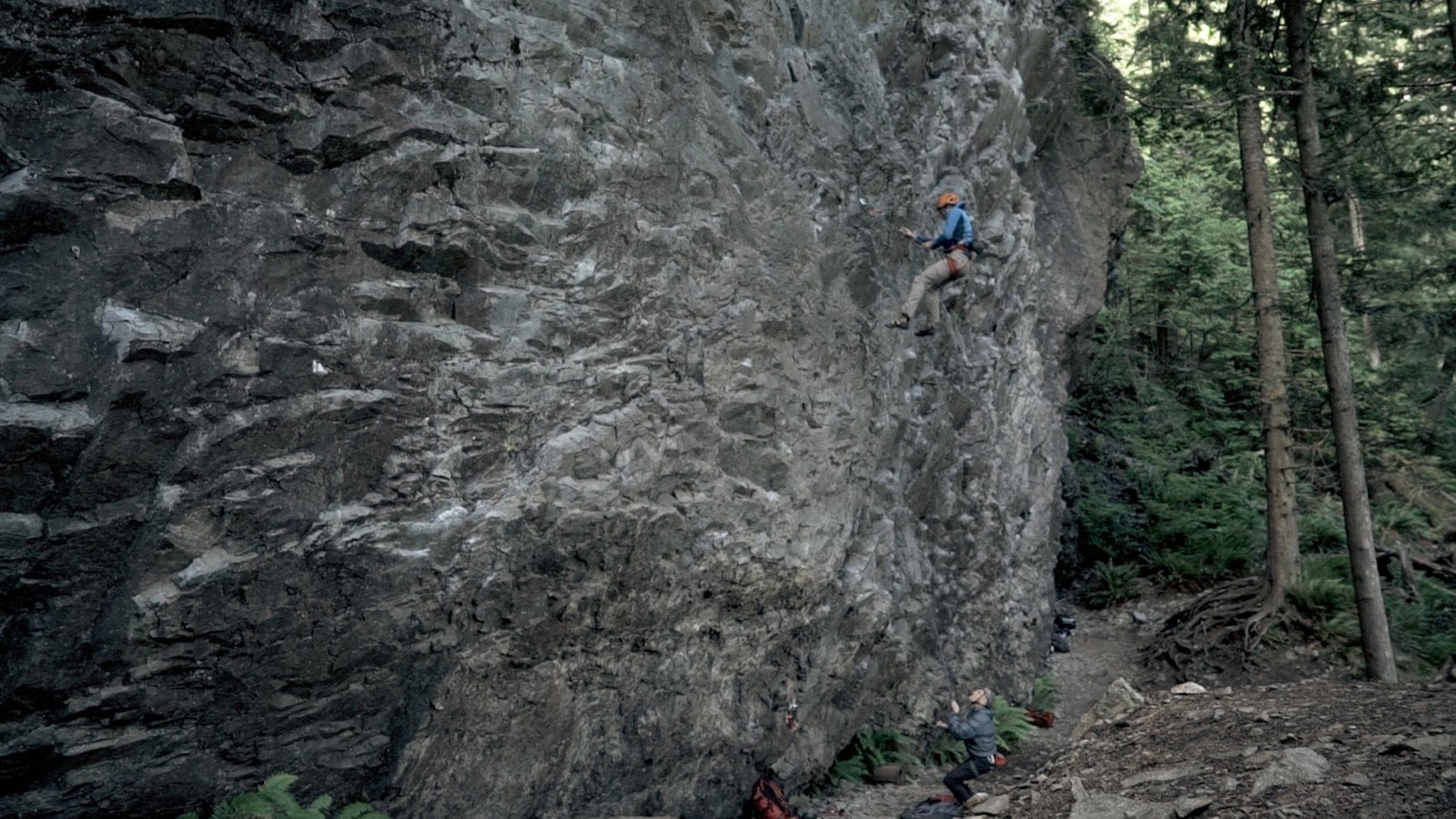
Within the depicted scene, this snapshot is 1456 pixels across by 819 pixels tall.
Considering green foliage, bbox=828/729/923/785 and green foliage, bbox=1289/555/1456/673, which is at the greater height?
green foliage, bbox=1289/555/1456/673

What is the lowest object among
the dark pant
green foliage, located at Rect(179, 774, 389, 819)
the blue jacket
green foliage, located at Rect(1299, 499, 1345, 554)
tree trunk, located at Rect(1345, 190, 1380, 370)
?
the dark pant

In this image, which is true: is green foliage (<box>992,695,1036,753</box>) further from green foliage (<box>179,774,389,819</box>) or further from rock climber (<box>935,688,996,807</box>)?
green foliage (<box>179,774,389,819</box>)

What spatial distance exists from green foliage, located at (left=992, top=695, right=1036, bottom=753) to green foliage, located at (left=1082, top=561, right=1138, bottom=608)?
594cm

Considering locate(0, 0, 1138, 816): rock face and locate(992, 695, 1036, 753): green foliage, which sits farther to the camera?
locate(992, 695, 1036, 753): green foliage

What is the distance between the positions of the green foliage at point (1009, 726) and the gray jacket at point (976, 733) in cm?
210

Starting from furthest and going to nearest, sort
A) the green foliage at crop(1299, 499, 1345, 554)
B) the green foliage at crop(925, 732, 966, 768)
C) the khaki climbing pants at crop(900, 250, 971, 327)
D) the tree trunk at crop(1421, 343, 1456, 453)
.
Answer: the green foliage at crop(1299, 499, 1345, 554)
the tree trunk at crop(1421, 343, 1456, 453)
the green foliage at crop(925, 732, 966, 768)
the khaki climbing pants at crop(900, 250, 971, 327)

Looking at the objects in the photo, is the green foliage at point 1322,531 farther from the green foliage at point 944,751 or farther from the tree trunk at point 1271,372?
the green foliage at point 944,751

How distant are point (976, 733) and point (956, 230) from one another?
5.72 metres

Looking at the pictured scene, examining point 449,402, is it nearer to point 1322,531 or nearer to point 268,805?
point 268,805

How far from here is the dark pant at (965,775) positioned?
10094 millimetres

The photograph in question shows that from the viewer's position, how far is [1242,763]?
25.2ft

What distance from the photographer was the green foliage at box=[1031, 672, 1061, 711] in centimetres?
1411

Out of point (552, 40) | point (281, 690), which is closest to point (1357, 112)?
point (552, 40)

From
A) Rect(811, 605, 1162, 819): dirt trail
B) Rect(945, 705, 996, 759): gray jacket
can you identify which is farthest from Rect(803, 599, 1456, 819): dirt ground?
Rect(945, 705, 996, 759): gray jacket
